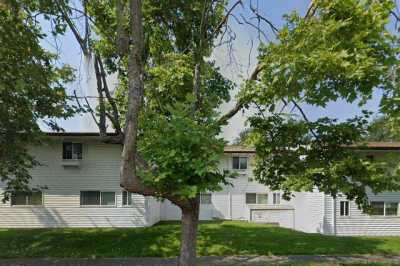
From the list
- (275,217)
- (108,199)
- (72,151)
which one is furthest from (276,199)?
(72,151)

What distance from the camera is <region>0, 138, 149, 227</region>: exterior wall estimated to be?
760 inches

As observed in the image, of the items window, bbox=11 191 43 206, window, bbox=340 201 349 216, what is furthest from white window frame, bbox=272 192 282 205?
window, bbox=11 191 43 206

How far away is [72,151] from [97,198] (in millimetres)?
2899

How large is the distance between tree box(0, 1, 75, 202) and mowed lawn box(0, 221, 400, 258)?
313 cm

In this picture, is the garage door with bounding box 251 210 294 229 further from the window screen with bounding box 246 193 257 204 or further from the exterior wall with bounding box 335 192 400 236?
the exterior wall with bounding box 335 192 400 236

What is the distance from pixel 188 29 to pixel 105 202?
13353mm

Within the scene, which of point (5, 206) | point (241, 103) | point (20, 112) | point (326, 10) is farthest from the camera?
point (5, 206)

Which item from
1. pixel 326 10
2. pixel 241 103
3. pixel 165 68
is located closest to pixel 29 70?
pixel 165 68

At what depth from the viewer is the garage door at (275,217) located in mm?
24156

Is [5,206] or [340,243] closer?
[340,243]

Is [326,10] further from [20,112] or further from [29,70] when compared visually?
[20,112]

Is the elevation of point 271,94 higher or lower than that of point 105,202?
higher

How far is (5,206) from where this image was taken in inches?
756

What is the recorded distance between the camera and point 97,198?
776 inches
